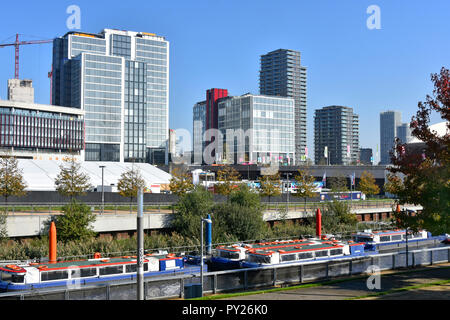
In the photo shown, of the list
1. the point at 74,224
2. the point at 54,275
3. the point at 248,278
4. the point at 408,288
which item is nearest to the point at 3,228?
the point at 74,224

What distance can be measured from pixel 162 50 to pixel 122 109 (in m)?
34.7

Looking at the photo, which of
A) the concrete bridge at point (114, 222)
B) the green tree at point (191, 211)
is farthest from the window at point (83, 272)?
the green tree at point (191, 211)

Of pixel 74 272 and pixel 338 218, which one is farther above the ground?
pixel 338 218

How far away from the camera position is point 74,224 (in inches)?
1515

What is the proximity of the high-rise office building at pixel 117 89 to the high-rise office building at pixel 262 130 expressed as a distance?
101ft

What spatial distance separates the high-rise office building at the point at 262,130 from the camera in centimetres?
18212

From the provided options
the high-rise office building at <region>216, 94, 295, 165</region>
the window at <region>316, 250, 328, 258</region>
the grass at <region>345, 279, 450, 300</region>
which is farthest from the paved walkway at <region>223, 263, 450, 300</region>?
the high-rise office building at <region>216, 94, 295, 165</region>

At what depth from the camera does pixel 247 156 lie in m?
180

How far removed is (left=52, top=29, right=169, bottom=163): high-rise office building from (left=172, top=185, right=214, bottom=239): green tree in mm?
99656

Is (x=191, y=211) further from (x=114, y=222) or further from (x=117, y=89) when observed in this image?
(x=117, y=89)

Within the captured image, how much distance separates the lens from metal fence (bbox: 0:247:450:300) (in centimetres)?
1967

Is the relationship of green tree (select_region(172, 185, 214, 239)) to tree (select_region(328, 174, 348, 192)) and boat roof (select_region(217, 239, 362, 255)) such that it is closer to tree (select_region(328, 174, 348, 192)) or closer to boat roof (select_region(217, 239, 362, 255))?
boat roof (select_region(217, 239, 362, 255))

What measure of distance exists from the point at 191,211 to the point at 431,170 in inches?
1099

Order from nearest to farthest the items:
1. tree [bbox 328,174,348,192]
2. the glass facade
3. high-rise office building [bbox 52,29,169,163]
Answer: tree [bbox 328,174,348,192]
the glass facade
high-rise office building [bbox 52,29,169,163]
